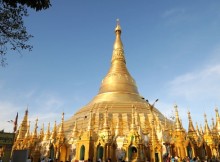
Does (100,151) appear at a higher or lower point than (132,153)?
higher

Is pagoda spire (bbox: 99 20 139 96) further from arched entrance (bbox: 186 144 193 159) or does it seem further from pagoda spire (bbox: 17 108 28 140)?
arched entrance (bbox: 186 144 193 159)

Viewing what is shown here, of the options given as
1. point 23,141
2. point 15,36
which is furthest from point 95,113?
point 15,36

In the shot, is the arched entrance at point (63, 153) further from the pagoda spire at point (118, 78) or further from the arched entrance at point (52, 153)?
the pagoda spire at point (118, 78)

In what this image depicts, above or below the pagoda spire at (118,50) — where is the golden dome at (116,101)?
below

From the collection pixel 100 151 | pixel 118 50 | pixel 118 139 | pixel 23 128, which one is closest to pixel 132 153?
pixel 118 139

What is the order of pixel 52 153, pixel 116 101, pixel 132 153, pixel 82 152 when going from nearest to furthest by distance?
pixel 132 153 → pixel 82 152 → pixel 52 153 → pixel 116 101

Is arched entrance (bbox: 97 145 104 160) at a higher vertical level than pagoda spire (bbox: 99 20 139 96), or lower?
lower

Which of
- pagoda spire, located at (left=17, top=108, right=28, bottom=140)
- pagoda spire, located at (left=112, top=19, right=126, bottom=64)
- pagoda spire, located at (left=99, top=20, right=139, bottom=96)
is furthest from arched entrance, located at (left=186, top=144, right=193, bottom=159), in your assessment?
pagoda spire, located at (left=112, top=19, right=126, bottom=64)

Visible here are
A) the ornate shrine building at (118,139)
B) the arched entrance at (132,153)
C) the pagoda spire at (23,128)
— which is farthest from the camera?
the pagoda spire at (23,128)

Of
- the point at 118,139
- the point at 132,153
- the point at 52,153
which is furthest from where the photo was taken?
the point at 52,153

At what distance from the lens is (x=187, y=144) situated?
2705 centimetres

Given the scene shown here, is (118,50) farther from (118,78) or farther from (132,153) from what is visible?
(132,153)

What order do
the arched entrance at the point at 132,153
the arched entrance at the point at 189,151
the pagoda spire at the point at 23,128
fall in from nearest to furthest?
the arched entrance at the point at 132,153 < the arched entrance at the point at 189,151 < the pagoda spire at the point at 23,128

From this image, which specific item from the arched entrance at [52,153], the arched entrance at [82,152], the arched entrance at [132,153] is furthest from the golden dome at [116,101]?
the arched entrance at [132,153]
